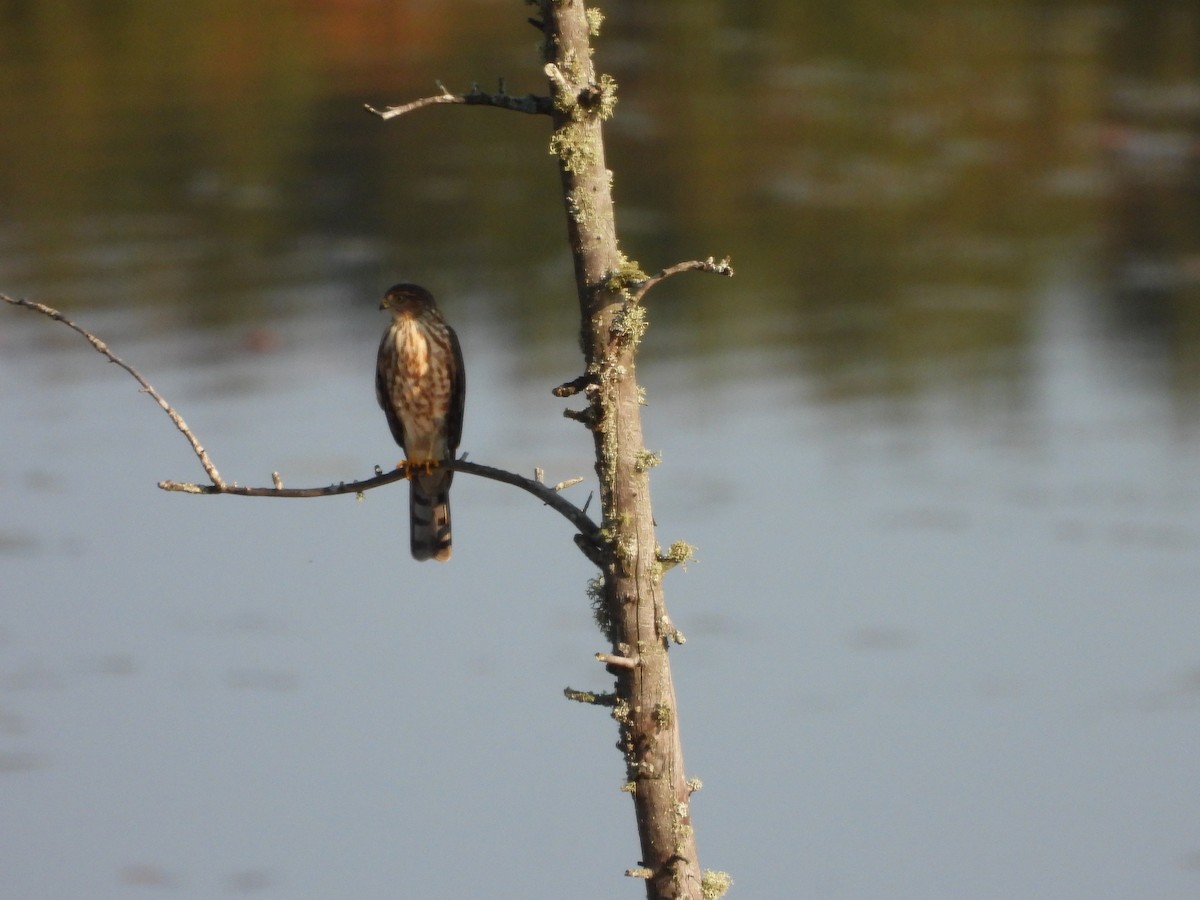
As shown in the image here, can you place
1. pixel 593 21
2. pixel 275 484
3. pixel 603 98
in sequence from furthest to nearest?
pixel 275 484
pixel 593 21
pixel 603 98

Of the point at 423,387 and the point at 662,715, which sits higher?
the point at 423,387

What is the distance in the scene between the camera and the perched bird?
17.4 ft

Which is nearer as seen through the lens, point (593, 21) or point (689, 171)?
point (593, 21)

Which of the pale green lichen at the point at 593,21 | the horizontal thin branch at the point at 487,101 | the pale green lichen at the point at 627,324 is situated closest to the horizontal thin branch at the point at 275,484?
the pale green lichen at the point at 627,324

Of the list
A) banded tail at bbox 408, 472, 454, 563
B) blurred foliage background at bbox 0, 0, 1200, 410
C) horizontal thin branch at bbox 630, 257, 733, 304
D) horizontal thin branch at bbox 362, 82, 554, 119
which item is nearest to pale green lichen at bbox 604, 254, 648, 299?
horizontal thin branch at bbox 630, 257, 733, 304

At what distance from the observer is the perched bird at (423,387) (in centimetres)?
529

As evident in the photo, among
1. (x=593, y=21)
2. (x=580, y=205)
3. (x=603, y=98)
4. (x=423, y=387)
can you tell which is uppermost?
(x=423, y=387)

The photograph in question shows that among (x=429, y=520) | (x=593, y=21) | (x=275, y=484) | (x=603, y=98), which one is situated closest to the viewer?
(x=603, y=98)

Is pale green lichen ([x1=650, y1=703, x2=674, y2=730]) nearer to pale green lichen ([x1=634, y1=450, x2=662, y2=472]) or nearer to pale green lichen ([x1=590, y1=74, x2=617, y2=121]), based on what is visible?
pale green lichen ([x1=634, y1=450, x2=662, y2=472])

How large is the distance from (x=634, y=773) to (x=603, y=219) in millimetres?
924

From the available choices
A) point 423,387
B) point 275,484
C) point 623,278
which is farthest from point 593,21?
point 423,387

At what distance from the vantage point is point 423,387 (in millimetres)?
5344

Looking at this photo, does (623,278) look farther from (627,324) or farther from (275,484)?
(275,484)

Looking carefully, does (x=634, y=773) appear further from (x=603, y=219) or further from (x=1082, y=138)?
(x=1082, y=138)
